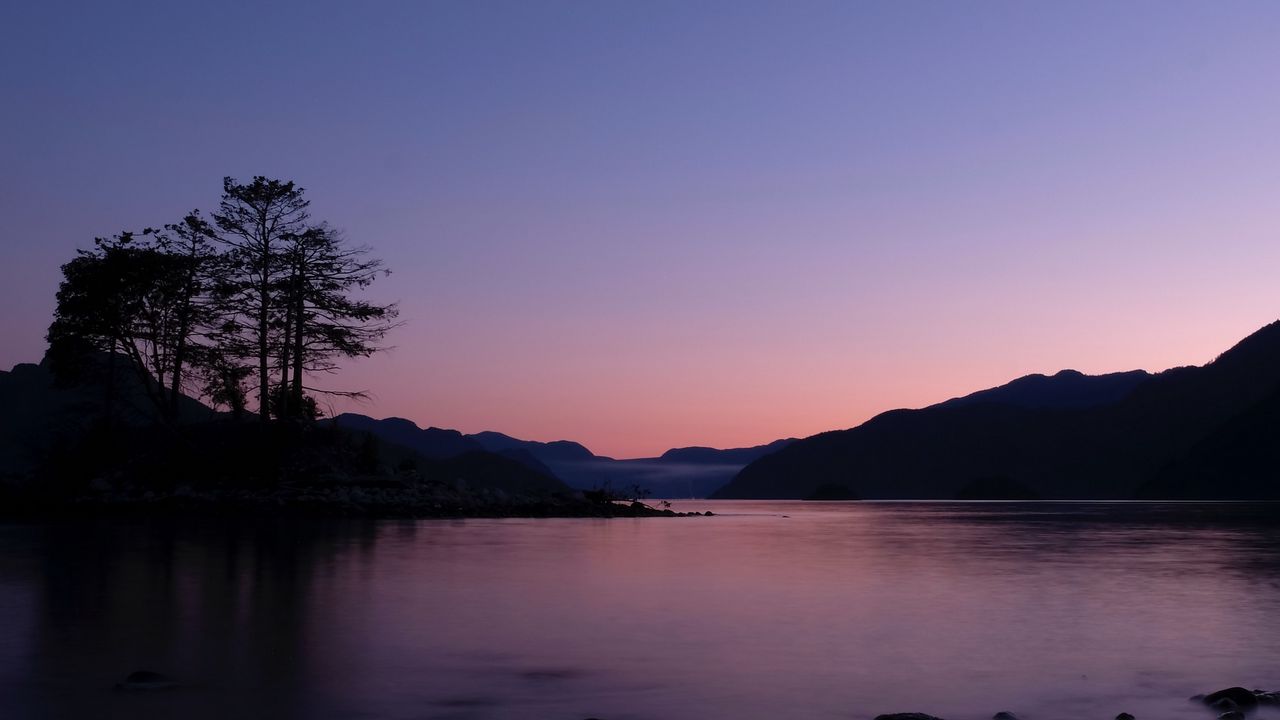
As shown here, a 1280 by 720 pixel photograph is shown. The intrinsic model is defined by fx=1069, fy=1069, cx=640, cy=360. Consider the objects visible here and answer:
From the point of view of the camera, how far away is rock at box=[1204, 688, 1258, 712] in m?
8.81

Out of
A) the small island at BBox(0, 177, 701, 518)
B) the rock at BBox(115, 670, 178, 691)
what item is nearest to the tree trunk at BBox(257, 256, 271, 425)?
the small island at BBox(0, 177, 701, 518)

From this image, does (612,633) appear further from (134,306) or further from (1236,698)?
(134,306)

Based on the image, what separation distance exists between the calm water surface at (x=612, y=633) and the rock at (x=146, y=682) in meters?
0.18

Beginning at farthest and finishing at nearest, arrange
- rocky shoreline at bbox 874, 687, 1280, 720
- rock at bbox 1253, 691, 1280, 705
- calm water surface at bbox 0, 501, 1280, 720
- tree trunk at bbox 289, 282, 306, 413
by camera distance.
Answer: tree trunk at bbox 289, 282, 306, 413 < calm water surface at bbox 0, 501, 1280, 720 < rock at bbox 1253, 691, 1280, 705 < rocky shoreline at bbox 874, 687, 1280, 720

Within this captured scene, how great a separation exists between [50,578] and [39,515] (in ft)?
92.4

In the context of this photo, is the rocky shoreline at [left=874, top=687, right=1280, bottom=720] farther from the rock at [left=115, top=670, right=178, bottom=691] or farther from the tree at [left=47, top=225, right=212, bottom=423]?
the tree at [left=47, top=225, right=212, bottom=423]

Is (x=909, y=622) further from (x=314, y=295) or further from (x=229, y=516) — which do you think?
(x=314, y=295)

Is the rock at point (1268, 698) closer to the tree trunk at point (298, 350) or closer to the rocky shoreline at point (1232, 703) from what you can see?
the rocky shoreline at point (1232, 703)

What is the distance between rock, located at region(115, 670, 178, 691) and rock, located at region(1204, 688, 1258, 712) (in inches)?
342

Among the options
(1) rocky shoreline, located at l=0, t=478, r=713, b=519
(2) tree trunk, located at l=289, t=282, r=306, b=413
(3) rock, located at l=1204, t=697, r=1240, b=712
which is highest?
(2) tree trunk, located at l=289, t=282, r=306, b=413

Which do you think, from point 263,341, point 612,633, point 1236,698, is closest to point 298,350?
point 263,341

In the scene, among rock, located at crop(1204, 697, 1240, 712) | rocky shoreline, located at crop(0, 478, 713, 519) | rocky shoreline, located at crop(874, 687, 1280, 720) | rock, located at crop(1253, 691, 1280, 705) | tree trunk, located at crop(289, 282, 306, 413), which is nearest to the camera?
rocky shoreline, located at crop(874, 687, 1280, 720)

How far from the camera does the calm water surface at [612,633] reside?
9.00 m

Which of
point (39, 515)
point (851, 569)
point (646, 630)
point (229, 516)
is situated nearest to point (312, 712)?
point (646, 630)
